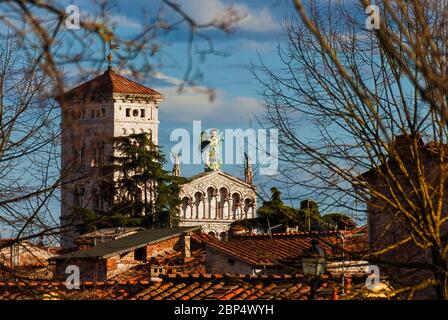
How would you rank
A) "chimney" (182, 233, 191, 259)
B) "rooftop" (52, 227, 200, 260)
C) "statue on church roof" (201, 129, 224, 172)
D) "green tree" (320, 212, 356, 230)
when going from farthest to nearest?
1. "statue on church roof" (201, 129, 224, 172)
2. "chimney" (182, 233, 191, 259)
3. "rooftop" (52, 227, 200, 260)
4. "green tree" (320, 212, 356, 230)

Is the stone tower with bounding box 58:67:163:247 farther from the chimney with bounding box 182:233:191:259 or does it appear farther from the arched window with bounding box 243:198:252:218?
the arched window with bounding box 243:198:252:218

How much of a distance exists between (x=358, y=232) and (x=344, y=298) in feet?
43.7

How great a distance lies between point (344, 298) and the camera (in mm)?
11250

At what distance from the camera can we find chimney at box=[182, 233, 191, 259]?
34341 millimetres

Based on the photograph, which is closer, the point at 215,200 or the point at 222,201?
the point at 215,200

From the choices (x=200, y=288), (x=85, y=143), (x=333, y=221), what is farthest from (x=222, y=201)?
(x=85, y=143)

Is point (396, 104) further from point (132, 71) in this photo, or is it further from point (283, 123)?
point (132, 71)

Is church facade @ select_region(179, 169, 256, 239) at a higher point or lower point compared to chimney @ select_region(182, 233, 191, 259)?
higher

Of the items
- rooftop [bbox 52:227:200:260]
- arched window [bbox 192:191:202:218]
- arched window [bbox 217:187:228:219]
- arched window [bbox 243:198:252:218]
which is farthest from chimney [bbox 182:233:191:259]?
arched window [bbox 217:187:228:219]

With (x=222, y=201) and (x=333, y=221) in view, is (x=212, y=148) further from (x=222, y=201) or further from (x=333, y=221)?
(x=333, y=221)

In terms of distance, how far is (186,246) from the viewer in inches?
1390
